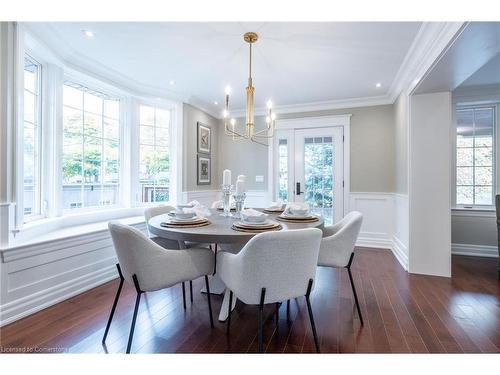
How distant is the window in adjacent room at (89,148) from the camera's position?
2.78 m

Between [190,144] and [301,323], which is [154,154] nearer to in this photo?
[190,144]

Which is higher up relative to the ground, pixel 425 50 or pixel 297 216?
pixel 425 50

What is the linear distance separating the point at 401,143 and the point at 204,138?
308 cm

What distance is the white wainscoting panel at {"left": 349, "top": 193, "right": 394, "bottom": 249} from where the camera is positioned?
397 cm

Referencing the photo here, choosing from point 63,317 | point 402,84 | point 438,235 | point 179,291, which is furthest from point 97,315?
point 402,84

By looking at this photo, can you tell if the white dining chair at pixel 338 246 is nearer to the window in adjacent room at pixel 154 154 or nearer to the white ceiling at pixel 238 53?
the white ceiling at pixel 238 53

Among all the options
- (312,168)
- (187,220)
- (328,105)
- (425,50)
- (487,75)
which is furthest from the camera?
(312,168)

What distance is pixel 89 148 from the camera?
2.98 metres

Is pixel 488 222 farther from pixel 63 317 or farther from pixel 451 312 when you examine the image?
pixel 63 317

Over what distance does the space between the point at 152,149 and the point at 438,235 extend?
3.85 m

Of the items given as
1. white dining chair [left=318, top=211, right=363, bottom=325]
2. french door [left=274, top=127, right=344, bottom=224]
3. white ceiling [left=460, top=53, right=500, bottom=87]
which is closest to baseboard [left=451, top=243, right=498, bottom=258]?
french door [left=274, top=127, right=344, bottom=224]

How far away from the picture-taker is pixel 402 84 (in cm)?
319

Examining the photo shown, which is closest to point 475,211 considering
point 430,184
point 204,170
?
point 430,184
